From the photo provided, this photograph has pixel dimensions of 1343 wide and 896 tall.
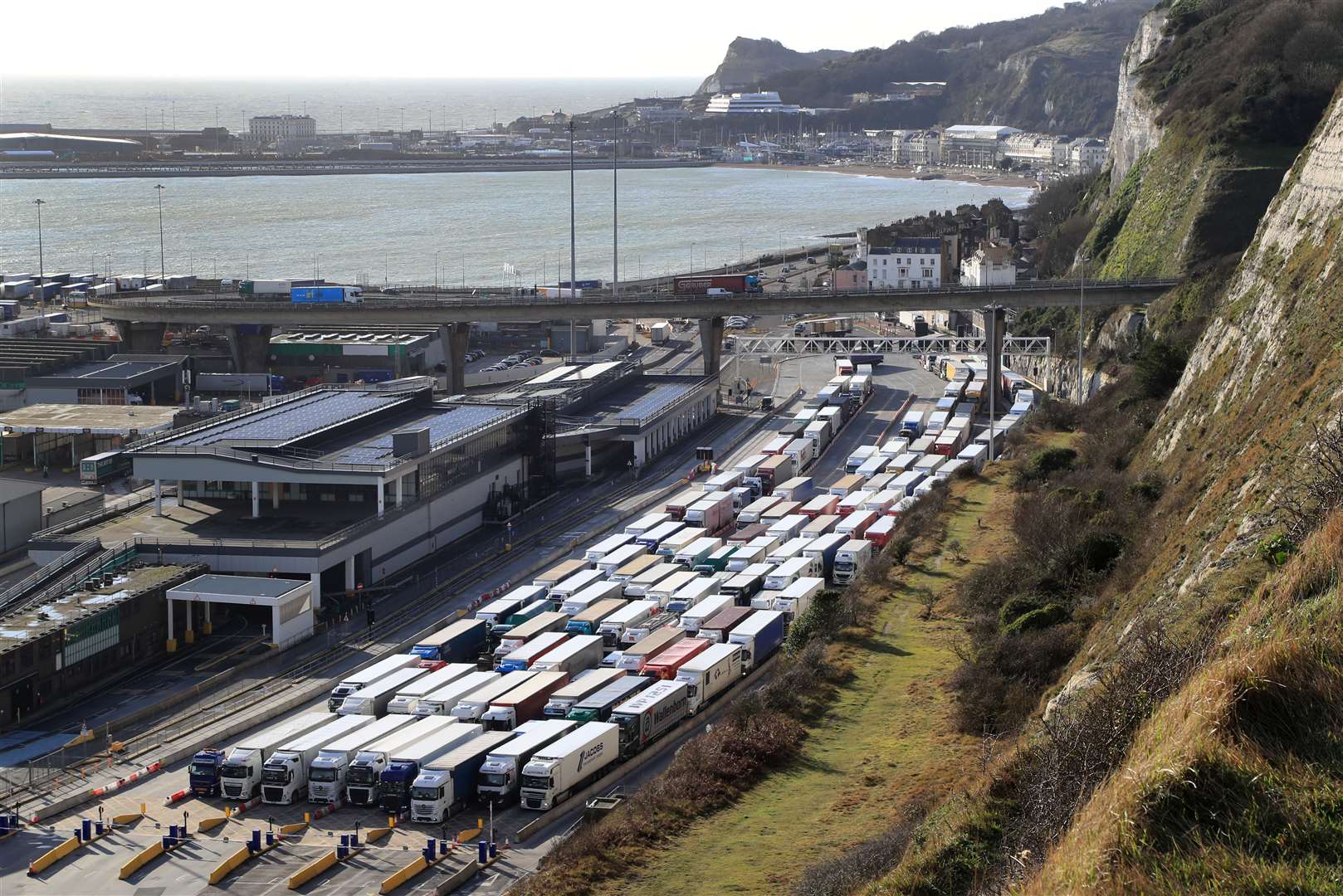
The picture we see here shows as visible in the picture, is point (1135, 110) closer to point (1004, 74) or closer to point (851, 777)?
point (851, 777)

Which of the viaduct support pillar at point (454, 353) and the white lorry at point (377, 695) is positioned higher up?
the viaduct support pillar at point (454, 353)

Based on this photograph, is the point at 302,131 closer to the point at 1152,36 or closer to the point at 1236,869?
the point at 1152,36

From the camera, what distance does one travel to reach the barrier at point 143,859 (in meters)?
12.1

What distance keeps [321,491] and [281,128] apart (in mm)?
94938

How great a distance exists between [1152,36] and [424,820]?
3659 centimetres

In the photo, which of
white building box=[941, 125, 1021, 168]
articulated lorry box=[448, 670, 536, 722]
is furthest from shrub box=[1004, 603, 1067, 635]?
white building box=[941, 125, 1021, 168]

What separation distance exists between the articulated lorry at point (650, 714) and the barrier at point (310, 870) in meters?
2.78

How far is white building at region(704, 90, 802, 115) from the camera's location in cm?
12950

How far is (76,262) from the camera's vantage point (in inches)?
2313

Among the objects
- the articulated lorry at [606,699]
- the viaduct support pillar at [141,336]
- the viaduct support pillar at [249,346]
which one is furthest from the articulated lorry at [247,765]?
the viaduct support pillar at [141,336]

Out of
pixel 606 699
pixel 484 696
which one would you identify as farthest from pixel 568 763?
pixel 484 696

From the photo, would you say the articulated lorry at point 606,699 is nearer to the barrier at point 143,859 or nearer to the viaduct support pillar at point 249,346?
the barrier at point 143,859

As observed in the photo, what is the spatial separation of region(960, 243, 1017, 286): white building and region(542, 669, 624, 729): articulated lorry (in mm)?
23342

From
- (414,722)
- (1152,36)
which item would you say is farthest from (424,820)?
(1152,36)
